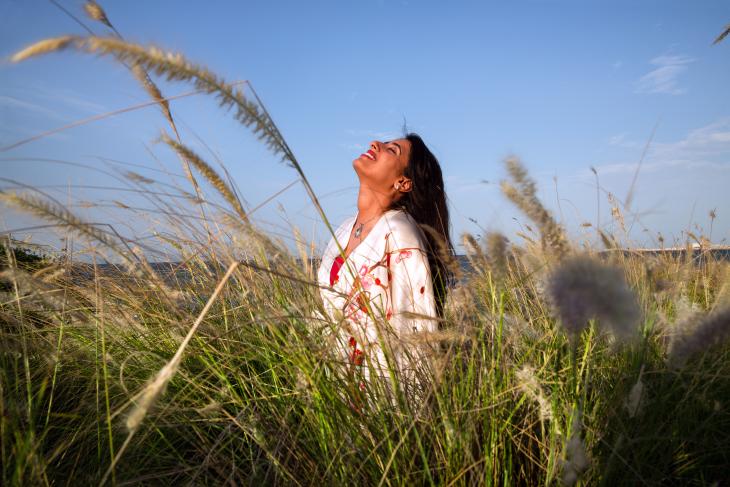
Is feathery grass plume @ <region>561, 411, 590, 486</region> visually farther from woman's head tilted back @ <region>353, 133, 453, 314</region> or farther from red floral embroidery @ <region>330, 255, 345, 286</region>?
woman's head tilted back @ <region>353, 133, 453, 314</region>

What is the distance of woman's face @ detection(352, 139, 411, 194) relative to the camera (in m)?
2.93

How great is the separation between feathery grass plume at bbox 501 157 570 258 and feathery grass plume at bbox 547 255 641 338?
15cm

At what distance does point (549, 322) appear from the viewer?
185cm

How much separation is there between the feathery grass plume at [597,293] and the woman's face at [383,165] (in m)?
2.21

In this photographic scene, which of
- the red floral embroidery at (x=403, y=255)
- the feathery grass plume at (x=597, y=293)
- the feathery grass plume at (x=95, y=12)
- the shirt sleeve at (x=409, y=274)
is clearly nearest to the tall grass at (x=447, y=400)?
the feathery grass plume at (x=597, y=293)

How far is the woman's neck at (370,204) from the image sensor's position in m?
2.99

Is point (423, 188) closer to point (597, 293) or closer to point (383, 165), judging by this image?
point (383, 165)

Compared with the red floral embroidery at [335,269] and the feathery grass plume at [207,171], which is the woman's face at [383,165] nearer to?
the red floral embroidery at [335,269]

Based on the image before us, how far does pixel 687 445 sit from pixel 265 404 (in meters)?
1.22

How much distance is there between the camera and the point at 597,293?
73cm

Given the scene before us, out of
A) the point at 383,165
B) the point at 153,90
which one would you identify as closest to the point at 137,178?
the point at 153,90

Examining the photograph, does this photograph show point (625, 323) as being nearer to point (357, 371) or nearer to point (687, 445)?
point (357, 371)

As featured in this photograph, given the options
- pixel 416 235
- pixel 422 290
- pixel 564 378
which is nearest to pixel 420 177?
pixel 416 235

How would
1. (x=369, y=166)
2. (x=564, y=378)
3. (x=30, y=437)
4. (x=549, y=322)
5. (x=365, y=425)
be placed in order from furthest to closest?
(x=369, y=166) < (x=549, y=322) < (x=564, y=378) < (x=365, y=425) < (x=30, y=437)
